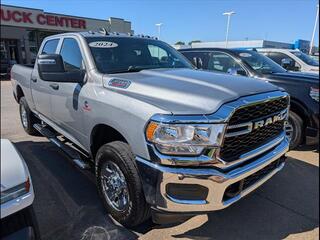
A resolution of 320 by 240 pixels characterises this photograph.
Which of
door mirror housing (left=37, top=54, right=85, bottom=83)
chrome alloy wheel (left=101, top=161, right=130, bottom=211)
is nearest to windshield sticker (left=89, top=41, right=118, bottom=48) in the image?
door mirror housing (left=37, top=54, right=85, bottom=83)

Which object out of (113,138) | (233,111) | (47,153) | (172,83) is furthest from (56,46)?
(233,111)

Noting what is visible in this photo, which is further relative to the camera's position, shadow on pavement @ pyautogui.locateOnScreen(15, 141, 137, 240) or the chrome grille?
shadow on pavement @ pyautogui.locateOnScreen(15, 141, 137, 240)

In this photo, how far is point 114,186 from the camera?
294 centimetres

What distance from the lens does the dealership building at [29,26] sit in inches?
893

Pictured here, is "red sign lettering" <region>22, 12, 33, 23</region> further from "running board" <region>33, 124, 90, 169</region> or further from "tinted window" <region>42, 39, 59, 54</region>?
"running board" <region>33, 124, 90, 169</region>

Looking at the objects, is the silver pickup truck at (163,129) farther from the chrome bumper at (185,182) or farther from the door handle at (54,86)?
the door handle at (54,86)

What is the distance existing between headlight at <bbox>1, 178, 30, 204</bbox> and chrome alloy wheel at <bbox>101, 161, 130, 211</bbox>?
101 centimetres

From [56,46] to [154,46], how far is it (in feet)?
4.81

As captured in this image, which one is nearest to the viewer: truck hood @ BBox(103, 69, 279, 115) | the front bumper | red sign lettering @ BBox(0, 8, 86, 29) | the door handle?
truck hood @ BBox(103, 69, 279, 115)

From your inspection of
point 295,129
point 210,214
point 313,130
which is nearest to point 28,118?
point 210,214

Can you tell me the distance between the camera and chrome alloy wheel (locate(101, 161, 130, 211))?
279cm

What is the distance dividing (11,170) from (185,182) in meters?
1.19

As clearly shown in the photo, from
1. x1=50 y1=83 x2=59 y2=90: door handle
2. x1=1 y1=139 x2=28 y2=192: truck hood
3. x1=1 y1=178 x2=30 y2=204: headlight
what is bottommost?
x1=1 y1=178 x2=30 y2=204: headlight

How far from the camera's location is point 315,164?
183 inches
